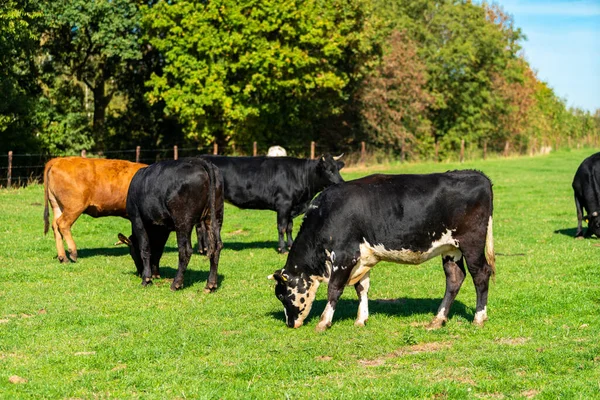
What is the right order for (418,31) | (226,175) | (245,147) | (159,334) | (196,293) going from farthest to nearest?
(418,31)
(245,147)
(226,175)
(196,293)
(159,334)

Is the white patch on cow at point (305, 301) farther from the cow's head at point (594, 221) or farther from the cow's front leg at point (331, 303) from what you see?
the cow's head at point (594, 221)

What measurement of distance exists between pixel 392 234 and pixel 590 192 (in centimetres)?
946

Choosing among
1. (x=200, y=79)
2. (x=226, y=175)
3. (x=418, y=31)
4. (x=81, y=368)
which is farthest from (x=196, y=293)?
(x=418, y=31)

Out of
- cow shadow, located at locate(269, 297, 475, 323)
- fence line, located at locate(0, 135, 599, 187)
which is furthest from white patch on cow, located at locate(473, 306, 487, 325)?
fence line, located at locate(0, 135, 599, 187)

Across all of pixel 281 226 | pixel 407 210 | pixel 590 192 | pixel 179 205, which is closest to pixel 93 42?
pixel 281 226

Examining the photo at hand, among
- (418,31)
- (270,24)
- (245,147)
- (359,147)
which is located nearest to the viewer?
(270,24)

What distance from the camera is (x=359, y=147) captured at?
46.8m

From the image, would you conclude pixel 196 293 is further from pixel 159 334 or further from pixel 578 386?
pixel 578 386

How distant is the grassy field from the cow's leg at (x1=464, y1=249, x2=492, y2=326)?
0.46 ft

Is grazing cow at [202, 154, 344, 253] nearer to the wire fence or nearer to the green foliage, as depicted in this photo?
the wire fence

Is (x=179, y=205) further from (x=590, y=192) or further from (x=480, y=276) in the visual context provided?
(x=590, y=192)

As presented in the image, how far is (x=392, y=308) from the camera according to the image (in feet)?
34.2

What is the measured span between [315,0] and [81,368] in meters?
32.8

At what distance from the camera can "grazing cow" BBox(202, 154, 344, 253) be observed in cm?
1692
